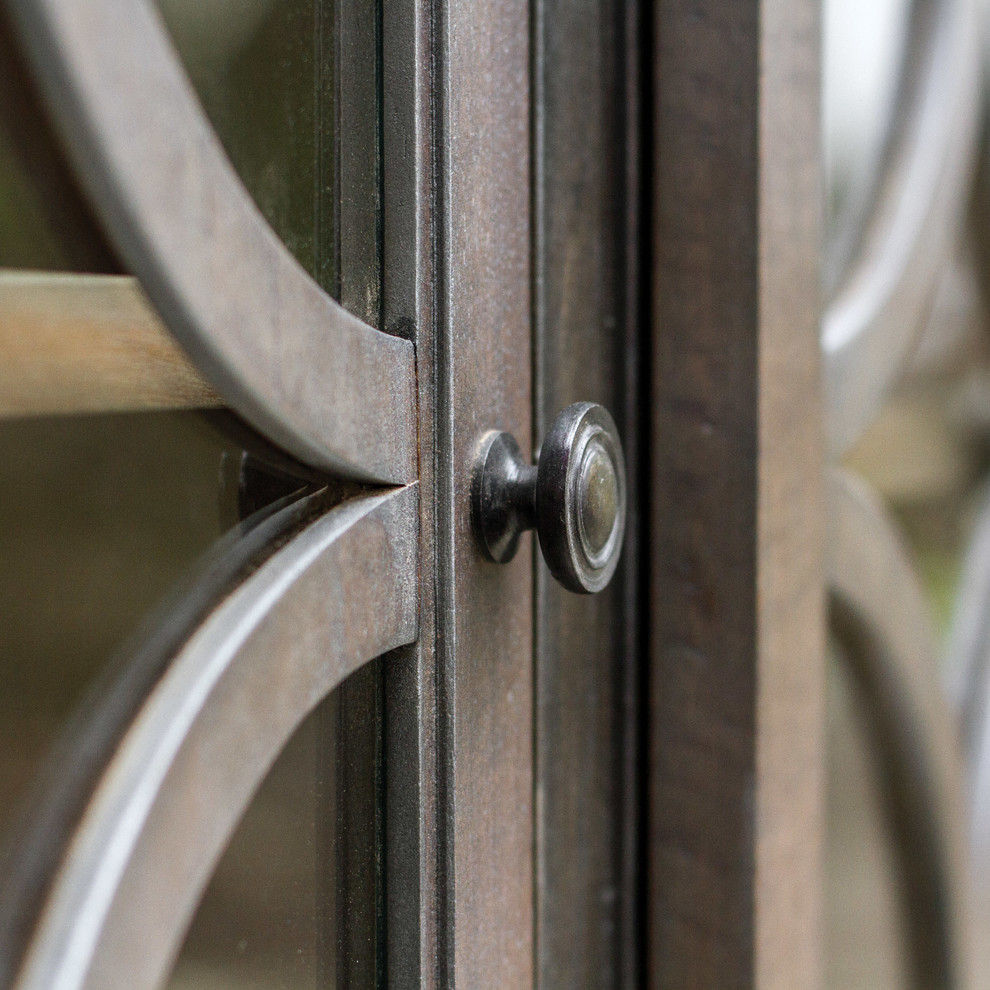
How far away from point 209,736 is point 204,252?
8cm

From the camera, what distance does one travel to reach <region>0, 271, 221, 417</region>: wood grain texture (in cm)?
15

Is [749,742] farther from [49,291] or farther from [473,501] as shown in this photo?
[49,291]

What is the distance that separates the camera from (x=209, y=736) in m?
0.17

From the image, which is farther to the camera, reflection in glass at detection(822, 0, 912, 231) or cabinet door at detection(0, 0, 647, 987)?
reflection in glass at detection(822, 0, 912, 231)

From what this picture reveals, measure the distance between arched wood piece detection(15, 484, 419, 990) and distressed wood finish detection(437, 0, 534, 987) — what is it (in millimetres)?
21

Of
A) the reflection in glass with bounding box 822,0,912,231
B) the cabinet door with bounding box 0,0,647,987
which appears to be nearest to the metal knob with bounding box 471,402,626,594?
the cabinet door with bounding box 0,0,647,987

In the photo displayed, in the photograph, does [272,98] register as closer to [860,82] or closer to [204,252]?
[204,252]

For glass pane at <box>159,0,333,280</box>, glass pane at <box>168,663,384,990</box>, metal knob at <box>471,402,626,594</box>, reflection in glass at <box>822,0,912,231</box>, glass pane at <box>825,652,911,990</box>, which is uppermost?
reflection in glass at <box>822,0,912,231</box>

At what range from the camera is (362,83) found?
0.75 ft

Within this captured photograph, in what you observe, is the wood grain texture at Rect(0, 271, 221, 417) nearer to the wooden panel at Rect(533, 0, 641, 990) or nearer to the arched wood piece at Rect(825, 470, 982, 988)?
the wooden panel at Rect(533, 0, 641, 990)

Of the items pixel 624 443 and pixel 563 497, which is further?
pixel 624 443

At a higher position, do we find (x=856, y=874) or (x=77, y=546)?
(x=77, y=546)

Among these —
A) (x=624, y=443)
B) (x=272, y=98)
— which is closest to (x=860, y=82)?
(x=624, y=443)

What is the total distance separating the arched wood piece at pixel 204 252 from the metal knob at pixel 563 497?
0.10 ft
